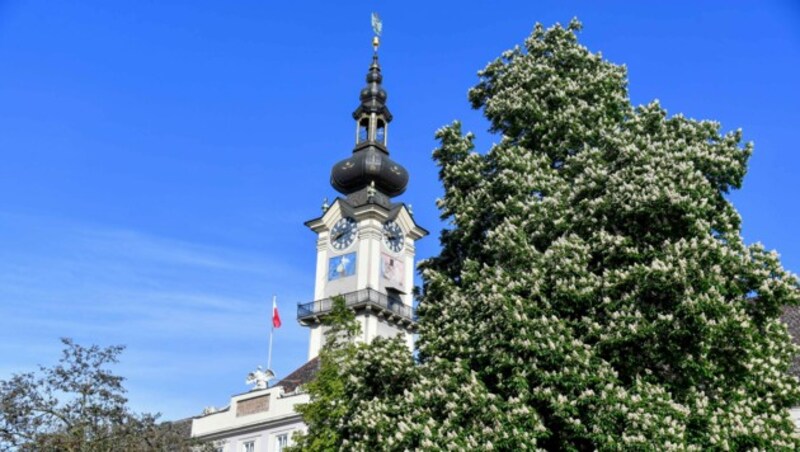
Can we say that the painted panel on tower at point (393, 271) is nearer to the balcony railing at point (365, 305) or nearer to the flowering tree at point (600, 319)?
the balcony railing at point (365, 305)

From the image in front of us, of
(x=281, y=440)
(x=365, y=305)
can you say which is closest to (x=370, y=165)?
(x=365, y=305)

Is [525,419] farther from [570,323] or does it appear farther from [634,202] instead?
[634,202]

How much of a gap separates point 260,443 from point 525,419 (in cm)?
3553

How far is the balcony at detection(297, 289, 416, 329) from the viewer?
65438 millimetres

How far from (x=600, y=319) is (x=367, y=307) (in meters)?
44.8

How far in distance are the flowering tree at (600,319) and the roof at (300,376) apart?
33.3 metres

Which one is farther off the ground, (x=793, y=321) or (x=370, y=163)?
(x=370, y=163)

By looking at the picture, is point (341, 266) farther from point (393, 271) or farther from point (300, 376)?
point (300, 376)

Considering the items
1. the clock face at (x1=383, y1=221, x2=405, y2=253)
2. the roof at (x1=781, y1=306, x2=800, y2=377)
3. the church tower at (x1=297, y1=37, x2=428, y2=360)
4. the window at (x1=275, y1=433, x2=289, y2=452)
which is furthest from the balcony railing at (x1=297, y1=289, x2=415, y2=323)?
the roof at (x1=781, y1=306, x2=800, y2=377)

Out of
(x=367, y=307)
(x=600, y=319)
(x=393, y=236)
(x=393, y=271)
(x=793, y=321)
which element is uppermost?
(x=393, y=236)

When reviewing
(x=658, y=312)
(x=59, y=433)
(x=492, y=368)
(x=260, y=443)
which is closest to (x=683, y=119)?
(x=658, y=312)

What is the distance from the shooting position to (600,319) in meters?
21.1

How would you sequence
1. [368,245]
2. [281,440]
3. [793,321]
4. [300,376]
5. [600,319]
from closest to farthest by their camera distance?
1. [600,319]
2. [793,321]
3. [281,440]
4. [300,376]
5. [368,245]

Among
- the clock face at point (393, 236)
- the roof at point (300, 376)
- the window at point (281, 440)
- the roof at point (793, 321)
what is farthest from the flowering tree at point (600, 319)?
the clock face at point (393, 236)
